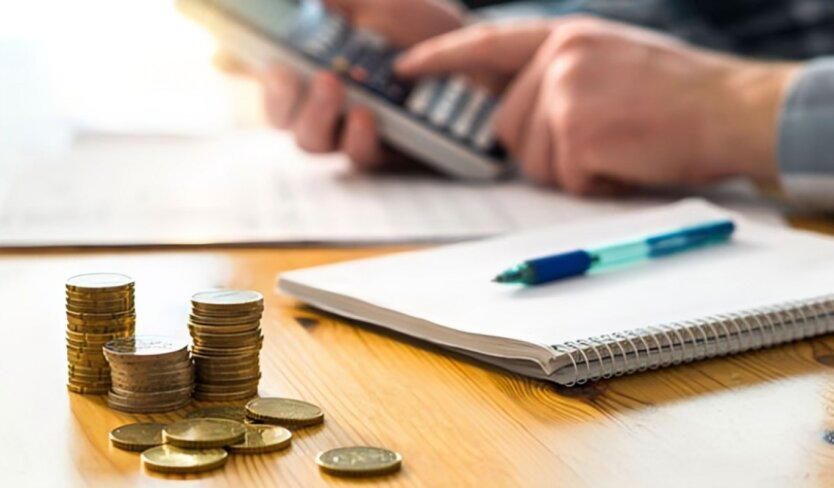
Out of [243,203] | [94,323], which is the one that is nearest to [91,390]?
[94,323]

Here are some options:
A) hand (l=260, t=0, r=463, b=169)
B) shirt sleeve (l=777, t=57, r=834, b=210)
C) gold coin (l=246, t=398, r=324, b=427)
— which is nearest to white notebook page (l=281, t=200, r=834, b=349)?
gold coin (l=246, t=398, r=324, b=427)

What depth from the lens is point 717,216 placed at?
883 millimetres

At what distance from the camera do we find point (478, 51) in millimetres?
1280

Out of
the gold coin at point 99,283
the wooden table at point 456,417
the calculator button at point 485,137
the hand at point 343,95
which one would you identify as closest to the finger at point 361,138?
the hand at point 343,95

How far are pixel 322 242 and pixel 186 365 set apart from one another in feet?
1.27

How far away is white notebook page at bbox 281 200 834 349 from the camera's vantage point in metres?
0.66

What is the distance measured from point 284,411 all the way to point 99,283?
108 millimetres

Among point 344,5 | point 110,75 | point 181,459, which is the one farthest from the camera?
point 110,75

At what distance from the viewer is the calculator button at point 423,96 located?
4.15 ft

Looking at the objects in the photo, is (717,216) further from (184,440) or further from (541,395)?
(184,440)

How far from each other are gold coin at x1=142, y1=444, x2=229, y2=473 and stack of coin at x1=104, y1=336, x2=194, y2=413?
0.06m

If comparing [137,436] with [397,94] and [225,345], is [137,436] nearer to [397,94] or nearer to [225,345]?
[225,345]

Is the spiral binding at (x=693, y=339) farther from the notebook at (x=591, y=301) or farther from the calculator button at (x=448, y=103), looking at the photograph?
the calculator button at (x=448, y=103)

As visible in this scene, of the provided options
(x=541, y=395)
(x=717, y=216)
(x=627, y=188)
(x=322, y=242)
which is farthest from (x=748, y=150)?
(x=541, y=395)
